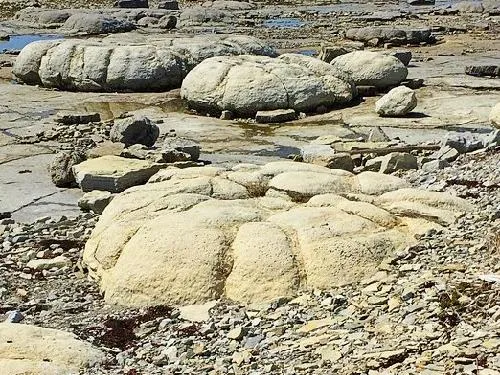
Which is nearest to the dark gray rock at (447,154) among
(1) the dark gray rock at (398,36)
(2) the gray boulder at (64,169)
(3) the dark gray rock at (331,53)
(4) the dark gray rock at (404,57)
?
(2) the gray boulder at (64,169)

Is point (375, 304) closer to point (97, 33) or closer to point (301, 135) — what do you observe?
point (301, 135)

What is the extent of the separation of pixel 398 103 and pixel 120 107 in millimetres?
6262

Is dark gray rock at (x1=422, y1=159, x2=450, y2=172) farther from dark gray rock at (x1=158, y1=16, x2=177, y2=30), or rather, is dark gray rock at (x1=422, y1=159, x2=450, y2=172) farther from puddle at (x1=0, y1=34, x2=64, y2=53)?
dark gray rock at (x1=158, y1=16, x2=177, y2=30)

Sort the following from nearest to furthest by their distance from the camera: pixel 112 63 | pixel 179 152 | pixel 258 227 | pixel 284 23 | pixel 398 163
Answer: pixel 258 227 < pixel 398 163 < pixel 179 152 < pixel 112 63 < pixel 284 23

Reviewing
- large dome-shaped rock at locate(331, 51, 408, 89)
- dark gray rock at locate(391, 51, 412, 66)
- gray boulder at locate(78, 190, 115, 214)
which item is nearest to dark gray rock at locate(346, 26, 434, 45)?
dark gray rock at locate(391, 51, 412, 66)

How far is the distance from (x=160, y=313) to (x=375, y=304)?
2006 millimetres

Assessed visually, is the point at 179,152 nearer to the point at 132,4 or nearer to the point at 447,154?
the point at 447,154

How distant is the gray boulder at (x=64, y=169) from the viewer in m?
12.6

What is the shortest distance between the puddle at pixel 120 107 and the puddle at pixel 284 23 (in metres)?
17.5

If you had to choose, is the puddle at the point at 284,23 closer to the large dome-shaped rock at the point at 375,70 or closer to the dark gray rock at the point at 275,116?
the large dome-shaped rock at the point at 375,70

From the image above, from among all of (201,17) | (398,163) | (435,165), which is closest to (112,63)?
(398,163)

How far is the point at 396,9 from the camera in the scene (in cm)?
4316

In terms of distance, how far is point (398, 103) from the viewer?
16.6 metres

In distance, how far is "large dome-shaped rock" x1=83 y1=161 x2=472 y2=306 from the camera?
25.6 feet
